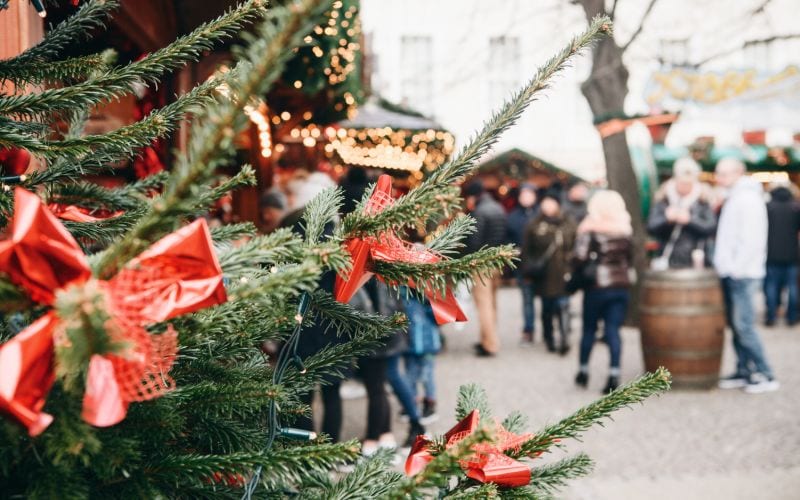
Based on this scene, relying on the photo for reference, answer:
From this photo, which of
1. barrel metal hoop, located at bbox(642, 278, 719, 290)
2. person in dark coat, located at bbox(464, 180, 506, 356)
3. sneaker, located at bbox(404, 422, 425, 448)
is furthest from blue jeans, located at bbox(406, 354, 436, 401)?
person in dark coat, located at bbox(464, 180, 506, 356)

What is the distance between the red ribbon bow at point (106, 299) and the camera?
0.63 m

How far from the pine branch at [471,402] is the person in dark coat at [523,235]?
687 centimetres

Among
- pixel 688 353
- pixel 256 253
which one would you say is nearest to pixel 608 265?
pixel 688 353

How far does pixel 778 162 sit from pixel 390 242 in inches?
669

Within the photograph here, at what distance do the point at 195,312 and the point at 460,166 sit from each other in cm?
39

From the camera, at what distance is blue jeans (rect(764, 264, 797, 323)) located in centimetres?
1027

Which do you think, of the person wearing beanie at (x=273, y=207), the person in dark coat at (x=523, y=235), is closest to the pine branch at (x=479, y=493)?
the person wearing beanie at (x=273, y=207)

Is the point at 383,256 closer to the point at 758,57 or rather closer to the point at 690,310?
the point at 690,310

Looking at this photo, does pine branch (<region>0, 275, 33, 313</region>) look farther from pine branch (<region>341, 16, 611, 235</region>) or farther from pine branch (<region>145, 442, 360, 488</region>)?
pine branch (<region>341, 16, 611, 235</region>)

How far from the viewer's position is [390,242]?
39.2 inches

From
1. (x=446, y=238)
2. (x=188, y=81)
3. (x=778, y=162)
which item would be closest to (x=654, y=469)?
(x=188, y=81)

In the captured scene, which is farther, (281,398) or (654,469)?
(654,469)

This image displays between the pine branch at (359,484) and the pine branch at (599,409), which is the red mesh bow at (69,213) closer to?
the pine branch at (359,484)

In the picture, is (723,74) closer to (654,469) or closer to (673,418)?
(673,418)
